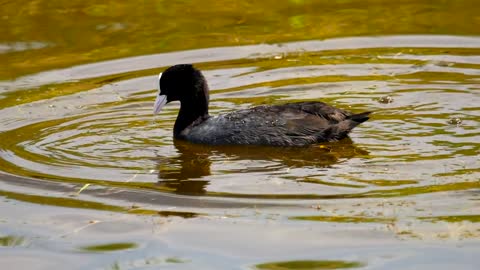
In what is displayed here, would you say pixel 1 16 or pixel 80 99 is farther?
pixel 1 16

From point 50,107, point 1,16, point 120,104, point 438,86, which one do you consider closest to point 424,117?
point 438,86

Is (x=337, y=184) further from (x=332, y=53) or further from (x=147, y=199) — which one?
(x=332, y=53)

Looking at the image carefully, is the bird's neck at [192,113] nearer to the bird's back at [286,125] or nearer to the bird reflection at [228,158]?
the bird reflection at [228,158]

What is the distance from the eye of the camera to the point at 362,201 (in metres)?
7.17

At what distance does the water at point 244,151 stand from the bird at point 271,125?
0.41ft

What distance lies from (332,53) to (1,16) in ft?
14.6

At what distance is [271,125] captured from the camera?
30.3 feet

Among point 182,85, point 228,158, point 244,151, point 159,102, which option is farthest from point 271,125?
point 159,102

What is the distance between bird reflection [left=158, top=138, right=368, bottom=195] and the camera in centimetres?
819

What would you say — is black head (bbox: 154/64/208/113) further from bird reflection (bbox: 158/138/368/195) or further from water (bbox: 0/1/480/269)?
bird reflection (bbox: 158/138/368/195)

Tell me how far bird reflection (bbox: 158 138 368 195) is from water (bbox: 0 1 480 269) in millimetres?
23

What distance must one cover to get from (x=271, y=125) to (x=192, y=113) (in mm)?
943

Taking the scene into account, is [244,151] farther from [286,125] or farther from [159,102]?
[159,102]

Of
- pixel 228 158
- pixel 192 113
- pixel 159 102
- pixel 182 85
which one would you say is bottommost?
pixel 228 158
